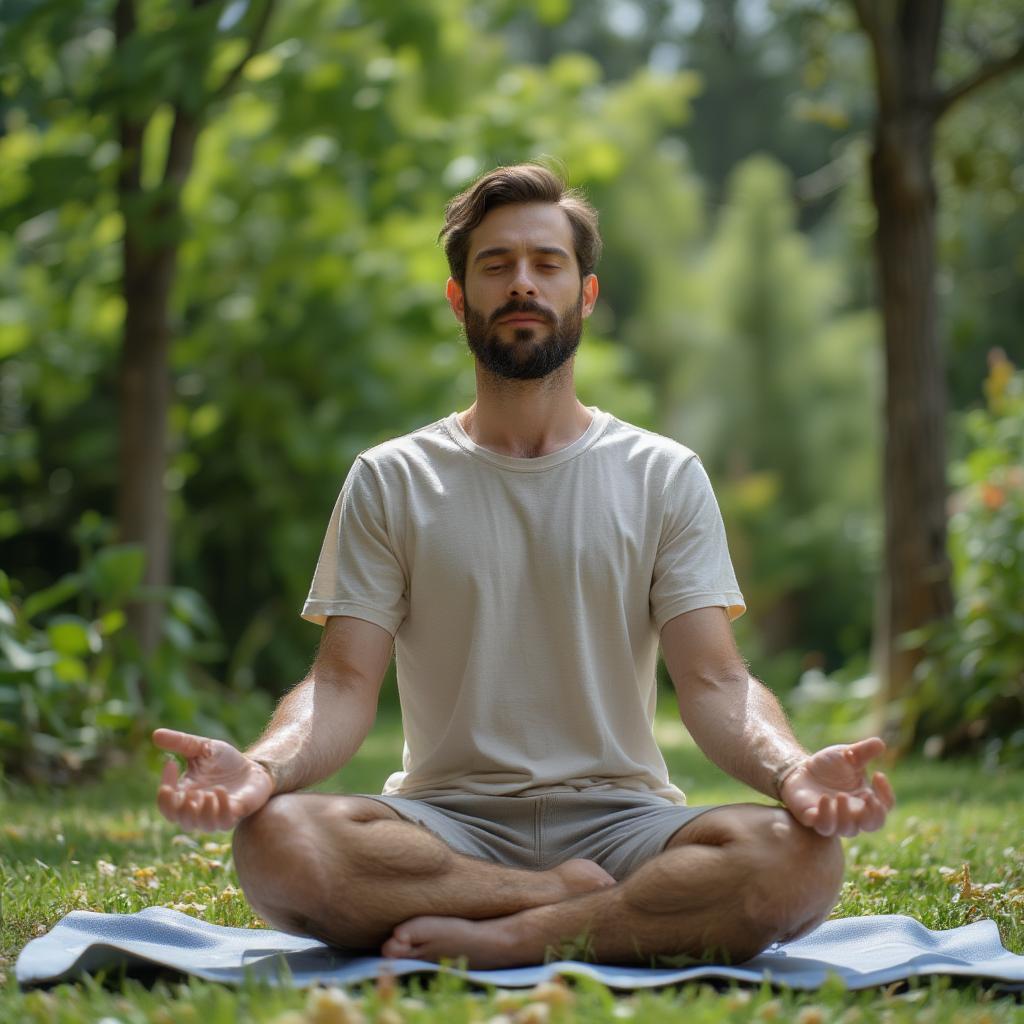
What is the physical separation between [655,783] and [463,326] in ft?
3.26

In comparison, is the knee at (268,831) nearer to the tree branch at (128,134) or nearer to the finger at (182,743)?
the finger at (182,743)

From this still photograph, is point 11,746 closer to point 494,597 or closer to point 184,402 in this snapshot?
point 494,597

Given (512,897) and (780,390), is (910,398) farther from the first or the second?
(780,390)

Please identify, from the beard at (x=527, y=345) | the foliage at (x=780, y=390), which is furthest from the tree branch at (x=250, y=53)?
the foliage at (x=780, y=390)

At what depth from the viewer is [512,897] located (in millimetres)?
2604

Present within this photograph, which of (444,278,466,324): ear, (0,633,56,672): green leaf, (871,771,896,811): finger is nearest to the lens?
(871,771,896,811): finger

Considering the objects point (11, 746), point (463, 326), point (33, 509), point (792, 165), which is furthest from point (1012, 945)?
point (792, 165)

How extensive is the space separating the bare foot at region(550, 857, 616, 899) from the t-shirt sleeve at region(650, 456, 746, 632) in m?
0.51

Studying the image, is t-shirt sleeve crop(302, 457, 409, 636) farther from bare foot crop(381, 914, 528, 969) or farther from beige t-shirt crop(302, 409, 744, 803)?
bare foot crop(381, 914, 528, 969)

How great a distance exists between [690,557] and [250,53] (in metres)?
3.77

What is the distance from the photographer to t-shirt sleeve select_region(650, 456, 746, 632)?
9.60ft

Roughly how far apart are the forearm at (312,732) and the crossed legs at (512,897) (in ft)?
0.29

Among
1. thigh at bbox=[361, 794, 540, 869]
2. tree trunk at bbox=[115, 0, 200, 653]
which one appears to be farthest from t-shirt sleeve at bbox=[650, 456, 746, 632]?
tree trunk at bbox=[115, 0, 200, 653]

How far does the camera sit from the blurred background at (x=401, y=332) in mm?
5840
